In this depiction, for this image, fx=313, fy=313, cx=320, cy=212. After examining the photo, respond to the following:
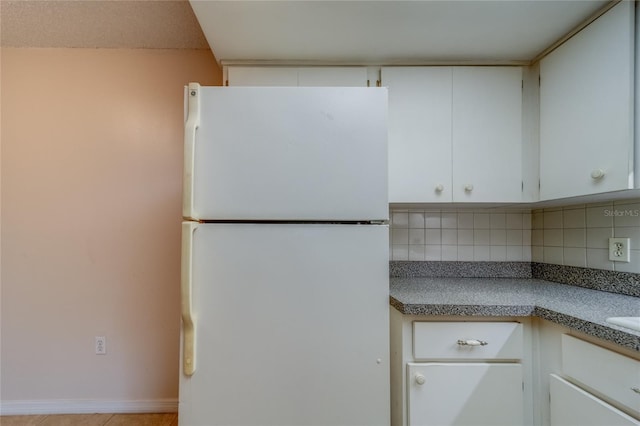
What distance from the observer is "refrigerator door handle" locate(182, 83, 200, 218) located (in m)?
1.01

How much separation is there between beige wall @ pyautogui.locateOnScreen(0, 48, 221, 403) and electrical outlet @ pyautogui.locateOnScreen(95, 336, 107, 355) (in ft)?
0.09

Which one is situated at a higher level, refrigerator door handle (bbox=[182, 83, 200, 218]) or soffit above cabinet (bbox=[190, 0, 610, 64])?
soffit above cabinet (bbox=[190, 0, 610, 64])

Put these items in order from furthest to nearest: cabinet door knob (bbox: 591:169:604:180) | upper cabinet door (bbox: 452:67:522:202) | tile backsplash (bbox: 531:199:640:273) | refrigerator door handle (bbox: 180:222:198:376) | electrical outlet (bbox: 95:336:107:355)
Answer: electrical outlet (bbox: 95:336:107:355)
upper cabinet door (bbox: 452:67:522:202)
tile backsplash (bbox: 531:199:640:273)
cabinet door knob (bbox: 591:169:604:180)
refrigerator door handle (bbox: 180:222:198:376)

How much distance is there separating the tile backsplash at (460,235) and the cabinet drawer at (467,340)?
72 centimetres

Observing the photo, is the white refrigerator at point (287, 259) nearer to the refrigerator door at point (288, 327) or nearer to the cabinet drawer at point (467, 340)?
the refrigerator door at point (288, 327)

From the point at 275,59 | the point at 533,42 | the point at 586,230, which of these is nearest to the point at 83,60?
the point at 275,59

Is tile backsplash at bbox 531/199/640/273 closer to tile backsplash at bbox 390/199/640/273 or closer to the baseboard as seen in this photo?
tile backsplash at bbox 390/199/640/273

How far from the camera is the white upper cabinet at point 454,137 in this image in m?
1.50

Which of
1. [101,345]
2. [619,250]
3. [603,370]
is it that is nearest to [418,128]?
[619,250]

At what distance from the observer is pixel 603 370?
85 cm

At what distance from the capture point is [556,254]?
1639 mm

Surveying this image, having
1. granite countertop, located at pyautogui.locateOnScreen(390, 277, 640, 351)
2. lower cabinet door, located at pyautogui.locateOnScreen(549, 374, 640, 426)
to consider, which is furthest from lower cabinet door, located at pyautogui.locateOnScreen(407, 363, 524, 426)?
granite countertop, located at pyautogui.locateOnScreen(390, 277, 640, 351)

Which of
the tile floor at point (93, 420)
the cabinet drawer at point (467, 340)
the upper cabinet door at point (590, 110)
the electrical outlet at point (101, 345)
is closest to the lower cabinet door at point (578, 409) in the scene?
the cabinet drawer at point (467, 340)

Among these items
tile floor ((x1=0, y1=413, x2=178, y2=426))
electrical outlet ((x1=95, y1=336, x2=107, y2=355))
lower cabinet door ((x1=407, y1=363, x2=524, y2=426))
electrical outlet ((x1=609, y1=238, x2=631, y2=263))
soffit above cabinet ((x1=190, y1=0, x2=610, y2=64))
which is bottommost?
tile floor ((x1=0, y1=413, x2=178, y2=426))
